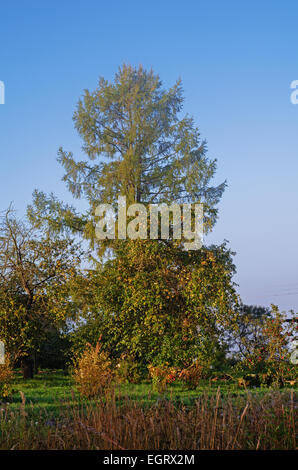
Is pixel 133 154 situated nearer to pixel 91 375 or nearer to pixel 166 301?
pixel 166 301

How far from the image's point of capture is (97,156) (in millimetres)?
21016

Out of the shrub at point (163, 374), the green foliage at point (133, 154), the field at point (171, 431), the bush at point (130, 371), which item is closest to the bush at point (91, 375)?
the shrub at point (163, 374)

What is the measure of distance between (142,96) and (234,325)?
12.0m

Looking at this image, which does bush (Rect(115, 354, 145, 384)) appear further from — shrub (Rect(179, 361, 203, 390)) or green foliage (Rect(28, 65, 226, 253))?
green foliage (Rect(28, 65, 226, 253))

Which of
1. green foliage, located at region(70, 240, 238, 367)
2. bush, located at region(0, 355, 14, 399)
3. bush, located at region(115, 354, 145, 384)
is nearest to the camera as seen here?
bush, located at region(0, 355, 14, 399)

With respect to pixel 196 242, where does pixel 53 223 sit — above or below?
above

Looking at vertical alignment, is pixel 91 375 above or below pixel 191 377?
above

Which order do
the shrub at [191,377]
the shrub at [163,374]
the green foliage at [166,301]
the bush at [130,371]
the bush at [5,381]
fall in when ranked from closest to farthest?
the bush at [5,381] < the shrub at [191,377] < the shrub at [163,374] < the green foliage at [166,301] < the bush at [130,371]

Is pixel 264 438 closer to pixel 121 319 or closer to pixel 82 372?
pixel 82 372

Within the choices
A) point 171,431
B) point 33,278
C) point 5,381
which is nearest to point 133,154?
point 33,278

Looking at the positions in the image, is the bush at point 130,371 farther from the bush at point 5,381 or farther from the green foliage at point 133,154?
the green foliage at point 133,154

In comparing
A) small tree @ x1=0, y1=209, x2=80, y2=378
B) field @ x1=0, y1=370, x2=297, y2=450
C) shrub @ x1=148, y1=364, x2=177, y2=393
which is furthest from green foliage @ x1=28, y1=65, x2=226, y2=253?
field @ x1=0, y1=370, x2=297, y2=450

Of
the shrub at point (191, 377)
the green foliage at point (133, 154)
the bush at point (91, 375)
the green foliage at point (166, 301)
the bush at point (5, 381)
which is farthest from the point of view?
the green foliage at point (133, 154)
